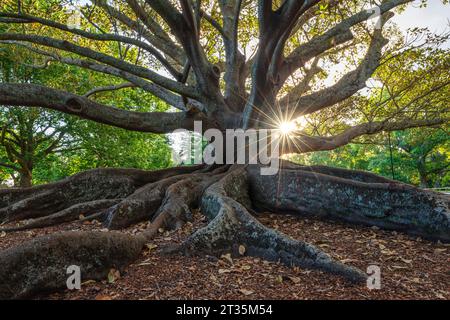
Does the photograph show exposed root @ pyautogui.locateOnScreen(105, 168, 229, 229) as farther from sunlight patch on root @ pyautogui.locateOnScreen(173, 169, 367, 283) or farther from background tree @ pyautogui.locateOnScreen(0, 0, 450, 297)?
sunlight patch on root @ pyautogui.locateOnScreen(173, 169, 367, 283)

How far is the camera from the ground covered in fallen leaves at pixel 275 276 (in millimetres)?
2479

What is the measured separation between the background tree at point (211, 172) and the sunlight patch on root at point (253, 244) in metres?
0.01

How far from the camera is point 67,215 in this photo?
4910 millimetres

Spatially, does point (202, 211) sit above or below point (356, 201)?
below

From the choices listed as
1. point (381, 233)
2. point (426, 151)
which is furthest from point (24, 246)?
point (426, 151)

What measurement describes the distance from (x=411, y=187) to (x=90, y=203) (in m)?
5.16

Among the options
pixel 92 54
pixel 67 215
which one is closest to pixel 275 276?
pixel 67 215

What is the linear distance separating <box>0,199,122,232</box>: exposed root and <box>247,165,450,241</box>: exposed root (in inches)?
107

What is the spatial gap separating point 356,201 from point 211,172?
301cm

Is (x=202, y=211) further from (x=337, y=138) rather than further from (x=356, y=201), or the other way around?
(x=337, y=138)

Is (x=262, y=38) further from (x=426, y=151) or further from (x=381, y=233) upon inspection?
(x=426, y=151)

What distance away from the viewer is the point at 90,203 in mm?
5148

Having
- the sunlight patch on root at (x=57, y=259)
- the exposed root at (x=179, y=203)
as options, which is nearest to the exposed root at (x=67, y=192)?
the exposed root at (x=179, y=203)
